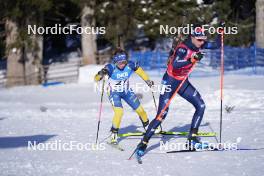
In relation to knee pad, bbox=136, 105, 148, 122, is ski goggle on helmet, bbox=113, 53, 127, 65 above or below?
above

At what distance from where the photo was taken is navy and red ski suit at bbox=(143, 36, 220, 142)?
9461 millimetres

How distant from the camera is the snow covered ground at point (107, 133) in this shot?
27.9 feet

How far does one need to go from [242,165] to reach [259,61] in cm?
1746

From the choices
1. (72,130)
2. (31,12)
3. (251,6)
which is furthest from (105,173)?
(251,6)

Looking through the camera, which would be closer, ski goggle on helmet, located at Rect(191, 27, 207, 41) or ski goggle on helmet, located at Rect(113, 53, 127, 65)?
ski goggle on helmet, located at Rect(191, 27, 207, 41)

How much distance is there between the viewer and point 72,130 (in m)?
13.0

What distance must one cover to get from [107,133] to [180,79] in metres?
3.41

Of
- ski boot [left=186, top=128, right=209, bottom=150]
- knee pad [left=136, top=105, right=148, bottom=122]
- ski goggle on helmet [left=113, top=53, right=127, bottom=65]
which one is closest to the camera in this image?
ski boot [left=186, top=128, right=209, bottom=150]

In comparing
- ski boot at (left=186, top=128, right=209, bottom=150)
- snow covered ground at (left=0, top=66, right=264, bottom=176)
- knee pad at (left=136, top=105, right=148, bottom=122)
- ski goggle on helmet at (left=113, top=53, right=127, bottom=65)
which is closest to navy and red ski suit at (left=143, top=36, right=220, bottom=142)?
ski boot at (left=186, top=128, right=209, bottom=150)

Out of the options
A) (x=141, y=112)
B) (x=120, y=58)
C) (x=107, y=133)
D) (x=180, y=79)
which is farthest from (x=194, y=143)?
(x=107, y=133)

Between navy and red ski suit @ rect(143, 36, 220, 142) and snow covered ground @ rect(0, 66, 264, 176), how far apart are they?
0.69 meters

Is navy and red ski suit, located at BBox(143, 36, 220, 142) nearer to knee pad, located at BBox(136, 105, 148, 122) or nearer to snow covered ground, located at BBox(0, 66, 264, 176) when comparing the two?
snow covered ground, located at BBox(0, 66, 264, 176)

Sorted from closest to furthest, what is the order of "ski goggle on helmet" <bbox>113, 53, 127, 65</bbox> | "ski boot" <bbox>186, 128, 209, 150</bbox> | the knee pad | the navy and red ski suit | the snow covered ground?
1. the snow covered ground
2. the navy and red ski suit
3. "ski boot" <bbox>186, 128, 209, 150</bbox>
4. "ski goggle on helmet" <bbox>113, 53, 127, 65</bbox>
5. the knee pad

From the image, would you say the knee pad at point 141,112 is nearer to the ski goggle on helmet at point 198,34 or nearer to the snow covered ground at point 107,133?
the snow covered ground at point 107,133
